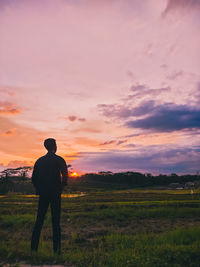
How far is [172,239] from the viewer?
6793mm

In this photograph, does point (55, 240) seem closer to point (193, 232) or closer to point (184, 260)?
point (184, 260)

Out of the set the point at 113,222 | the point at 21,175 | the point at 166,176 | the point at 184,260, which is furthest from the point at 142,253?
the point at 166,176

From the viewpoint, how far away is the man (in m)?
5.53

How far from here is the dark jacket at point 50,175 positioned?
554 centimetres

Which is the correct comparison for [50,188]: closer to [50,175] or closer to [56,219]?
[50,175]

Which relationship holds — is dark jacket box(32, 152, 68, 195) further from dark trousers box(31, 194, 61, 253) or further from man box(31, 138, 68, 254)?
dark trousers box(31, 194, 61, 253)

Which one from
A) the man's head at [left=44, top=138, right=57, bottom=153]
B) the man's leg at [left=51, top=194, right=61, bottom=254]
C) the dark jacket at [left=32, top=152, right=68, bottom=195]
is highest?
the man's head at [left=44, top=138, right=57, bottom=153]

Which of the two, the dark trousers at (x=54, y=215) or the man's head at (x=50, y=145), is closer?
the dark trousers at (x=54, y=215)

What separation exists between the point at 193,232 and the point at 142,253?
106 inches

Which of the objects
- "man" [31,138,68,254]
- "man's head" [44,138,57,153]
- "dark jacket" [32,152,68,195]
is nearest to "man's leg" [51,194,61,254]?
"man" [31,138,68,254]

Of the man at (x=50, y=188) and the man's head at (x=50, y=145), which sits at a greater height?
the man's head at (x=50, y=145)

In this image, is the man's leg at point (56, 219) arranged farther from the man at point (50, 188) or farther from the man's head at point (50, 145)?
the man's head at point (50, 145)

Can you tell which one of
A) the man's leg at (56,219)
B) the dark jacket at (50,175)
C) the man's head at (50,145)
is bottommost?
the man's leg at (56,219)

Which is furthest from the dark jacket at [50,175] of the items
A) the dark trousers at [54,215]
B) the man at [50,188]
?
the dark trousers at [54,215]
